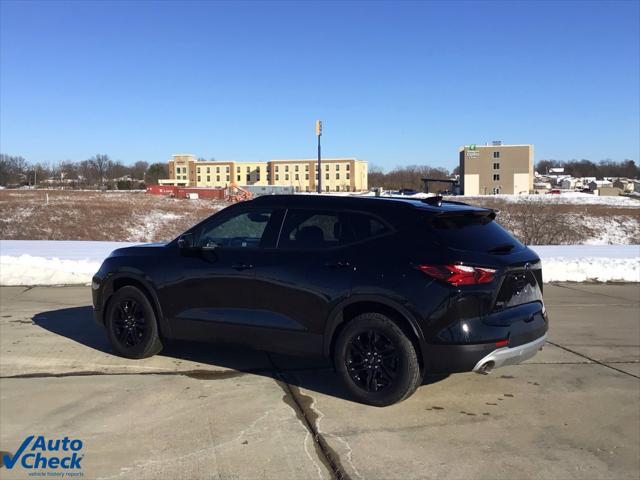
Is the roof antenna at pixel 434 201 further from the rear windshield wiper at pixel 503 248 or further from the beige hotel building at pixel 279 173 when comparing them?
the beige hotel building at pixel 279 173

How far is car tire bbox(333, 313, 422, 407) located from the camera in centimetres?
468

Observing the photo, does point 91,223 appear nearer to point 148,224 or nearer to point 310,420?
point 148,224

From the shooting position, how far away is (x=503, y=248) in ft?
16.0

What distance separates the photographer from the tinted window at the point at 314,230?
512cm

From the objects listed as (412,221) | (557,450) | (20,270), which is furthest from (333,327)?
(20,270)

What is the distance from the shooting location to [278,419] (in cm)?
461

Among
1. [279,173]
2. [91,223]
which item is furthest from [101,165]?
[91,223]

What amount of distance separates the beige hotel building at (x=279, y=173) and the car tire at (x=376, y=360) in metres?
142

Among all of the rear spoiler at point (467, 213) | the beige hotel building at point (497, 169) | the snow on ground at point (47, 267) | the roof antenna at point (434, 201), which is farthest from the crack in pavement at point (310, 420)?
the beige hotel building at point (497, 169)

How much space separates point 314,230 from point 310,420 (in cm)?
164

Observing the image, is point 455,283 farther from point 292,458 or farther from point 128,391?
point 128,391

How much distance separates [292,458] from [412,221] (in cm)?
209

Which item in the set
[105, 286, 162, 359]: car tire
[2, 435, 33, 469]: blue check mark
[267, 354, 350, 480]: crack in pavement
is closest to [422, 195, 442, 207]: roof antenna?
[267, 354, 350, 480]: crack in pavement

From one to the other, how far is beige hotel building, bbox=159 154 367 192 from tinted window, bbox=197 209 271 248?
14069 centimetres
